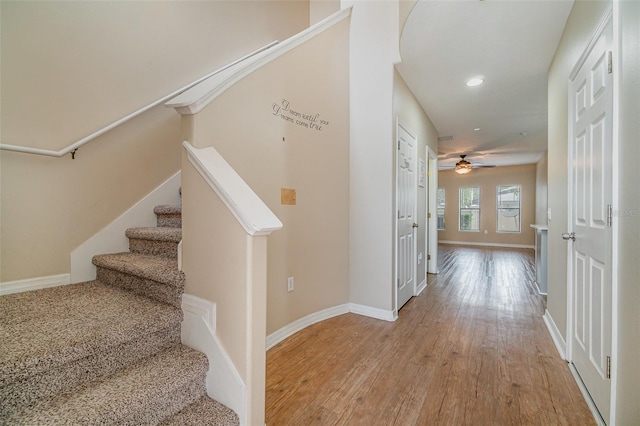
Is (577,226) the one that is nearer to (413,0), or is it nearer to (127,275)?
(413,0)

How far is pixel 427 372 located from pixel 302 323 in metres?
1.10

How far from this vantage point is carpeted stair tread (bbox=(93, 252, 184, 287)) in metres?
1.54

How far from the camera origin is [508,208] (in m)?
8.91

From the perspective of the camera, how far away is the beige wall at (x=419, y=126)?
301 cm

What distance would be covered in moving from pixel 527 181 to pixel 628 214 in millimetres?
8943

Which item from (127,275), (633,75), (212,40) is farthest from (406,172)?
(127,275)

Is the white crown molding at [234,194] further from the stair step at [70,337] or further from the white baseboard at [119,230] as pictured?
the white baseboard at [119,230]

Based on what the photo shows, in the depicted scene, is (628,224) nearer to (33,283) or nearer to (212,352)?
(212,352)

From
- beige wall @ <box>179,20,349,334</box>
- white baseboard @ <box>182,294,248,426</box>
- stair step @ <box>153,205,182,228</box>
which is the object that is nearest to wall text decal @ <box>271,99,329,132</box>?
beige wall @ <box>179,20,349,334</box>

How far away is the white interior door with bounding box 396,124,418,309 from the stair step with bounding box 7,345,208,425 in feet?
7.29

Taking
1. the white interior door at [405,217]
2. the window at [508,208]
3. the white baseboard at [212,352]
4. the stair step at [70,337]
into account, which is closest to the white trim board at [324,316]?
the white interior door at [405,217]

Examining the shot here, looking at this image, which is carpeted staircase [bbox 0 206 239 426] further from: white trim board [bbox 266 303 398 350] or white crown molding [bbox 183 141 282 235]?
white trim board [bbox 266 303 398 350]

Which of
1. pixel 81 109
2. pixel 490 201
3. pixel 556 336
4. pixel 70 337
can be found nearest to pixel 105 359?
pixel 70 337

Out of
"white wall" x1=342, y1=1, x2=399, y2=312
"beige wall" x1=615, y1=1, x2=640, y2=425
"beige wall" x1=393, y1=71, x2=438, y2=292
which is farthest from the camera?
"beige wall" x1=393, y1=71, x2=438, y2=292
